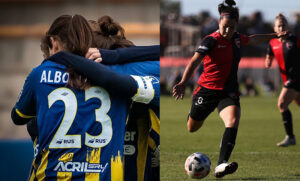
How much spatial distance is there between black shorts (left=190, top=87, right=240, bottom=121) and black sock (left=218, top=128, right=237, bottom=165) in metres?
0.17

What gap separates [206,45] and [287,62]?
1.24 m

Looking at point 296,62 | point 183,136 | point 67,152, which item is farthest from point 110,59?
point 183,136

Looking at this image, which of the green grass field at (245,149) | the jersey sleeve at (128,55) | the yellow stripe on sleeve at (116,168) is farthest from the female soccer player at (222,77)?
the yellow stripe on sleeve at (116,168)

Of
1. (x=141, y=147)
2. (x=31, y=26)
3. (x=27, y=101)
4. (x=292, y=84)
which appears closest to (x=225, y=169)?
(x=141, y=147)

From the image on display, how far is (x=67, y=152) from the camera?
1.41m

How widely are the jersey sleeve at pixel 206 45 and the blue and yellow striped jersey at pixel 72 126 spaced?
1369 mm

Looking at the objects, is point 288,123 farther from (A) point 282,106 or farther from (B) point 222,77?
(B) point 222,77

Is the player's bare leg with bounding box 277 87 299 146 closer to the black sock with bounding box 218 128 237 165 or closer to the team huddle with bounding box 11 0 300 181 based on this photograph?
the black sock with bounding box 218 128 237 165

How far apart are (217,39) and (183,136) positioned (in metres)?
2.38

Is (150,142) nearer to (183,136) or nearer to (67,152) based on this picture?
(67,152)

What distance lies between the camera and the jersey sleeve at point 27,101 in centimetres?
141

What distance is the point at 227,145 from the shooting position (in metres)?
2.86

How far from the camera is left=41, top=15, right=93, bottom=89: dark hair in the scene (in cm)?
140

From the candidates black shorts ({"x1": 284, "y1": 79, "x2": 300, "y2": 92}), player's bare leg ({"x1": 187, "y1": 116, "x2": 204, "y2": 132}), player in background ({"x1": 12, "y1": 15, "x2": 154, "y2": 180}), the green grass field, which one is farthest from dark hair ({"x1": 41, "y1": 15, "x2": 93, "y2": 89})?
black shorts ({"x1": 284, "y1": 79, "x2": 300, "y2": 92})
